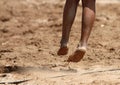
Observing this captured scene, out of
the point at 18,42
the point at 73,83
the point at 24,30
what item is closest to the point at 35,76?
the point at 73,83

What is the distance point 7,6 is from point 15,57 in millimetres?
4431

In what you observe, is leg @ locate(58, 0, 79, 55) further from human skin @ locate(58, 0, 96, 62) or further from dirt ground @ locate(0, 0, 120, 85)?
dirt ground @ locate(0, 0, 120, 85)

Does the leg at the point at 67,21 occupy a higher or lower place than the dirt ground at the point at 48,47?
higher

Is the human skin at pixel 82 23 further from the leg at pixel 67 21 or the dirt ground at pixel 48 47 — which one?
the dirt ground at pixel 48 47

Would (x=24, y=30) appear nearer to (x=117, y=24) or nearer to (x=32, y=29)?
(x=32, y=29)

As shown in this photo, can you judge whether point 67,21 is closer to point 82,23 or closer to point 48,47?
point 82,23

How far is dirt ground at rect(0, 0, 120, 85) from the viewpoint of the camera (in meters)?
5.25

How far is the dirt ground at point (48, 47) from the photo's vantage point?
5250mm

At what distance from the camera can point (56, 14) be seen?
10219mm

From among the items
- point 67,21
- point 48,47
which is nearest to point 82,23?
point 67,21

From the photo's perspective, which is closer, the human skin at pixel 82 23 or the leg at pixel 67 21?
the human skin at pixel 82 23

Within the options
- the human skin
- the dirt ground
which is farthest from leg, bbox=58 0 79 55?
the dirt ground

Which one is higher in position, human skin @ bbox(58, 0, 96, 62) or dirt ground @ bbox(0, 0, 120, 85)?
human skin @ bbox(58, 0, 96, 62)

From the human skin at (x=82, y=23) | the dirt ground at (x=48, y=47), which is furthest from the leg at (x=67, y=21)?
the dirt ground at (x=48, y=47)
